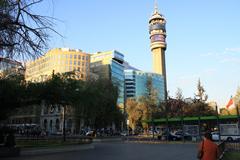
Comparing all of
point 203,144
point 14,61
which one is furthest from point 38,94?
point 203,144

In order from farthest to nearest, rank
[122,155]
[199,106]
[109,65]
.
A: [109,65], [199,106], [122,155]

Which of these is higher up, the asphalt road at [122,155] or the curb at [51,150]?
the curb at [51,150]

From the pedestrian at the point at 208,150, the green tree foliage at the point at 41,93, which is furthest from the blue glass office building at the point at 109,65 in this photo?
the pedestrian at the point at 208,150

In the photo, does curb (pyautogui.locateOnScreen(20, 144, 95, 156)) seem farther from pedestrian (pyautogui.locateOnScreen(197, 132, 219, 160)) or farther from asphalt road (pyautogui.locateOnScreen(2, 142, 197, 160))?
pedestrian (pyautogui.locateOnScreen(197, 132, 219, 160))

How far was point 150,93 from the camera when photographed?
249ft

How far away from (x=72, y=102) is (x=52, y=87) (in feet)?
9.31

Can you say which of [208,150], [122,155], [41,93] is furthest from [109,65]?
[208,150]

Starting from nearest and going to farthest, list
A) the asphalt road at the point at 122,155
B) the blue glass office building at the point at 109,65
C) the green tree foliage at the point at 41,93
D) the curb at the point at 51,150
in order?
the asphalt road at the point at 122,155 < the curb at the point at 51,150 < the green tree foliage at the point at 41,93 < the blue glass office building at the point at 109,65

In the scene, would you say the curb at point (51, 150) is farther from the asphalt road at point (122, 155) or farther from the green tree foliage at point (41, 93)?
the green tree foliage at point (41, 93)

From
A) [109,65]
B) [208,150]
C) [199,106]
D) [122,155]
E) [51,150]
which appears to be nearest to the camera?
[208,150]

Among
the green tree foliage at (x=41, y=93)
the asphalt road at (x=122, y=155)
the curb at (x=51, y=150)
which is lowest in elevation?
the asphalt road at (x=122, y=155)

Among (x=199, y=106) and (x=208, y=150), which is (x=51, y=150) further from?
(x=199, y=106)

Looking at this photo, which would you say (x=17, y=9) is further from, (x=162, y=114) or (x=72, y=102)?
(x=162, y=114)

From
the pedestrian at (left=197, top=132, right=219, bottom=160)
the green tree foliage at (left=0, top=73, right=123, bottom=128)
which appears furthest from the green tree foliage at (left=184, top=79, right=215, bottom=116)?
the pedestrian at (left=197, top=132, right=219, bottom=160)
